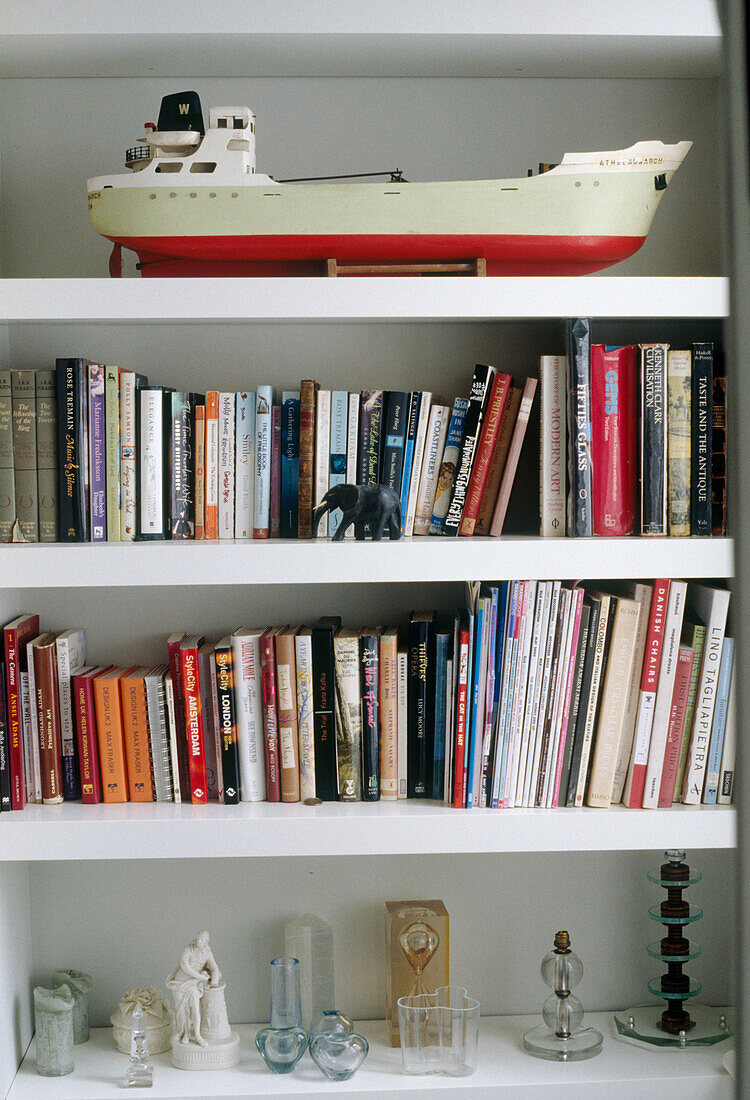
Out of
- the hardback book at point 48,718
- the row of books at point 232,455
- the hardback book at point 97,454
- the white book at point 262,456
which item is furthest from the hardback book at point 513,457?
the hardback book at point 48,718

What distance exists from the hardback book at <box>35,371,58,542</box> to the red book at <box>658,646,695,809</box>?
2.85 ft

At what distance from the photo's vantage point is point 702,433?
1.30m

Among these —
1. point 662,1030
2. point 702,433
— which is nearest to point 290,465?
point 702,433

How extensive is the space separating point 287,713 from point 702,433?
68cm

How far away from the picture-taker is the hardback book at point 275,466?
1352 mm

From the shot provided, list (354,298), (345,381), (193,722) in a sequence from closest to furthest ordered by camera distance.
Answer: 1. (354,298)
2. (193,722)
3. (345,381)

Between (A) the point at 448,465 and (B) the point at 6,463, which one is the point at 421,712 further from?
(B) the point at 6,463

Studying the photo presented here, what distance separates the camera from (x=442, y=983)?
1430 mm

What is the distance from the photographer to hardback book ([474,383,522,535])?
4.38ft

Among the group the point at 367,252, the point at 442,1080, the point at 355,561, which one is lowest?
the point at 442,1080

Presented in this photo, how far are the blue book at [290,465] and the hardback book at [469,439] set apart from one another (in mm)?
215

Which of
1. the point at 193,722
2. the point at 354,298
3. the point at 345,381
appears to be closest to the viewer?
the point at 354,298

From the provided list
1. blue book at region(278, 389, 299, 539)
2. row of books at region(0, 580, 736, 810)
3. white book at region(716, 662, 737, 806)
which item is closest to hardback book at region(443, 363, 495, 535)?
row of books at region(0, 580, 736, 810)

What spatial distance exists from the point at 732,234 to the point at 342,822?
3.45 ft
